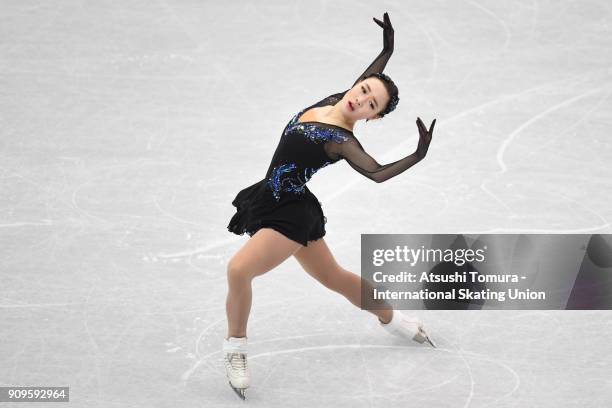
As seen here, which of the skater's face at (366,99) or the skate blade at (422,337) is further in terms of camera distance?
the skate blade at (422,337)

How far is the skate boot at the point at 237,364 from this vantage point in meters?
5.62

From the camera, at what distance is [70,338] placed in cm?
612

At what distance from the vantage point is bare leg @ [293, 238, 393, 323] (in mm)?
5859

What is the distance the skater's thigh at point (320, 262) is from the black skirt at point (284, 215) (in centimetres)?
8

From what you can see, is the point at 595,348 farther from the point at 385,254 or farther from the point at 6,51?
the point at 6,51

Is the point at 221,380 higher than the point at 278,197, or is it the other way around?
the point at 278,197

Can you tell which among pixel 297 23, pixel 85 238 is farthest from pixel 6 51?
pixel 85 238

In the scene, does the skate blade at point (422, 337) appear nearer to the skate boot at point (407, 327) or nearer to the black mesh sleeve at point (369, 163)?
the skate boot at point (407, 327)

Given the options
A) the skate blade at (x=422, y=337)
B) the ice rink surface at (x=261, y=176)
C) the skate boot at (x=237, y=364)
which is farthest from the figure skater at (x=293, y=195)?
the skate blade at (x=422, y=337)

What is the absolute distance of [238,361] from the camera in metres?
5.68

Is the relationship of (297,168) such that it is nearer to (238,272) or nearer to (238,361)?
(238,272)

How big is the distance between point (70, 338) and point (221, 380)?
91 cm

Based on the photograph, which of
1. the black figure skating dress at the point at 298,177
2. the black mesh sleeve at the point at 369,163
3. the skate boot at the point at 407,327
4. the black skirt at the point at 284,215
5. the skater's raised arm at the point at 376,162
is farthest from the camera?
the skate boot at the point at 407,327

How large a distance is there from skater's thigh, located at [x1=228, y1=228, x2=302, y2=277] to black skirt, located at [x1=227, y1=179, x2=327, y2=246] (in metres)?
0.04
